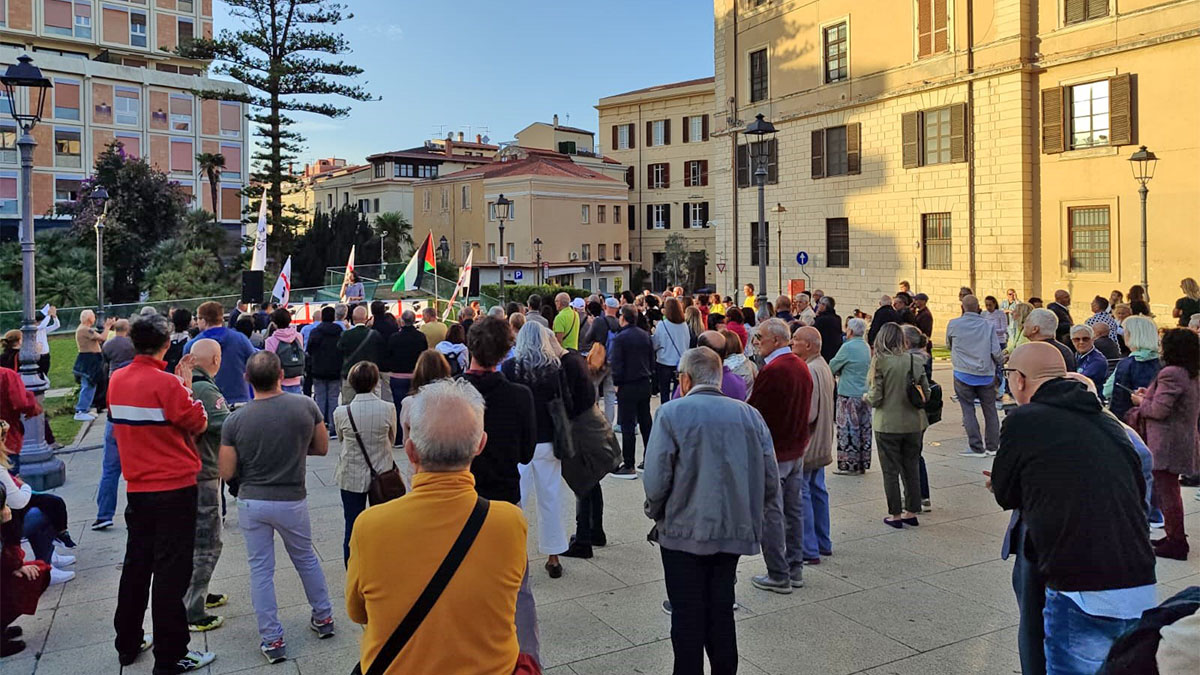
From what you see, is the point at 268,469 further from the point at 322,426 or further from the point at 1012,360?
the point at 1012,360

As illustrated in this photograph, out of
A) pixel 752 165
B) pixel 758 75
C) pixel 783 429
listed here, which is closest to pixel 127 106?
pixel 758 75

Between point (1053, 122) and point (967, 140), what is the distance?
8.39 feet

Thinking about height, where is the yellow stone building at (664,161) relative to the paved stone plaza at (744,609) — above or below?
above

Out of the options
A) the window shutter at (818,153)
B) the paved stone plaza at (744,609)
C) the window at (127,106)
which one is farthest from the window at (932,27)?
the window at (127,106)

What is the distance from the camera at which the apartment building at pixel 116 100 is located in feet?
179

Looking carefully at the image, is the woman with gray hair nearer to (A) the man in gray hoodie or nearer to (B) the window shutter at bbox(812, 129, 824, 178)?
(A) the man in gray hoodie

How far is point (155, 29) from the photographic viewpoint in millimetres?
61344

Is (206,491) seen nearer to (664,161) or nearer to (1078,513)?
(1078,513)

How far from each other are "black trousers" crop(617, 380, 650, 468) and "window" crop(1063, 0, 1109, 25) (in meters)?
20.8

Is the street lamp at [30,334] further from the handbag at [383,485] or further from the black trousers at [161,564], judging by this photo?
the handbag at [383,485]

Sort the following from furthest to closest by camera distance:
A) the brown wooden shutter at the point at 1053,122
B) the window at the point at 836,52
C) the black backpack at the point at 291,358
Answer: the window at the point at 836,52
the brown wooden shutter at the point at 1053,122
the black backpack at the point at 291,358

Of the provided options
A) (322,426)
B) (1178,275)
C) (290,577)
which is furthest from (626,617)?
(1178,275)

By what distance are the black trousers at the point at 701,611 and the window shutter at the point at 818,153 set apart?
29.8 metres

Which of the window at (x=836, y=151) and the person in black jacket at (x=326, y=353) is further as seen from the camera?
the window at (x=836, y=151)
